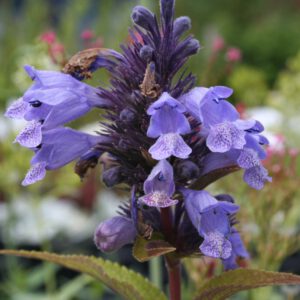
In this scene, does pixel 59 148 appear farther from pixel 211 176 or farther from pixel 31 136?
pixel 211 176

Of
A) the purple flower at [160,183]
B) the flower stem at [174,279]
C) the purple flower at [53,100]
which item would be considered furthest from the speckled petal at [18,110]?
the flower stem at [174,279]

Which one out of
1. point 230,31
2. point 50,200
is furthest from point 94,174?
point 230,31

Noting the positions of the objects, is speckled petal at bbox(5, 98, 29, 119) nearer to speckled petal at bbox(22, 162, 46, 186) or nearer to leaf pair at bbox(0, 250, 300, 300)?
speckled petal at bbox(22, 162, 46, 186)

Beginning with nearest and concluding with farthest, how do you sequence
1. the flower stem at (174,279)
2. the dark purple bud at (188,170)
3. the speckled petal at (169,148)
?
the speckled petal at (169,148)
the dark purple bud at (188,170)
the flower stem at (174,279)

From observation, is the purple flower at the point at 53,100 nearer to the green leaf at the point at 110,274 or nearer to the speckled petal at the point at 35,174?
the speckled petal at the point at 35,174

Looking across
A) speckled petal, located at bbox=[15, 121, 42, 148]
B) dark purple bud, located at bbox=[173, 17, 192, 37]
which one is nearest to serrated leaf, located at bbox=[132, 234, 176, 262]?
speckled petal, located at bbox=[15, 121, 42, 148]

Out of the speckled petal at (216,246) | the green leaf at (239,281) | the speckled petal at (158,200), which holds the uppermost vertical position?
the speckled petal at (158,200)
